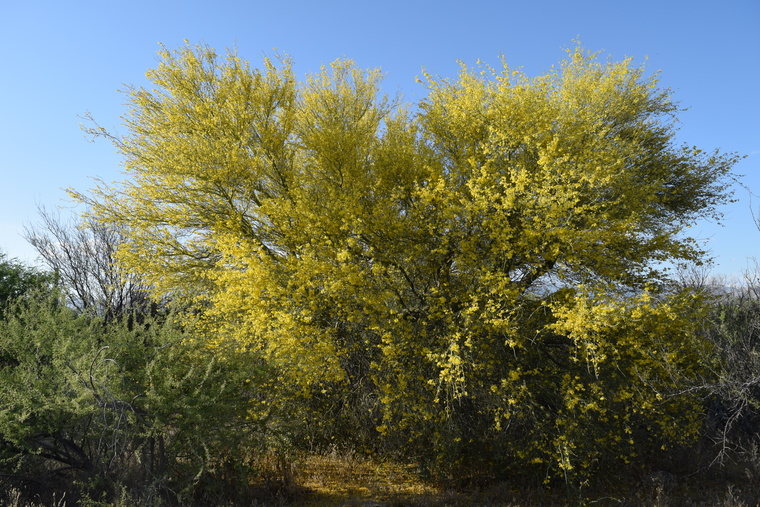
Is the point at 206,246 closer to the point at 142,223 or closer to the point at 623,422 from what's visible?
the point at 142,223

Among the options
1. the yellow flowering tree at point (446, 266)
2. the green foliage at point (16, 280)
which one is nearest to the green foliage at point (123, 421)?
the yellow flowering tree at point (446, 266)

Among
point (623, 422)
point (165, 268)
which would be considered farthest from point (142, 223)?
point (623, 422)

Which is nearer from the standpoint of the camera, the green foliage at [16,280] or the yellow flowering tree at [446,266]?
the yellow flowering tree at [446,266]

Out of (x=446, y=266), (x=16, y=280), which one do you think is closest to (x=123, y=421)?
(x=446, y=266)

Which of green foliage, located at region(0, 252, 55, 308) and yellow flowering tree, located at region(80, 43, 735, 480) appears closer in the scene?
yellow flowering tree, located at region(80, 43, 735, 480)

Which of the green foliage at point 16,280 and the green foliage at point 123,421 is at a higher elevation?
the green foliage at point 16,280

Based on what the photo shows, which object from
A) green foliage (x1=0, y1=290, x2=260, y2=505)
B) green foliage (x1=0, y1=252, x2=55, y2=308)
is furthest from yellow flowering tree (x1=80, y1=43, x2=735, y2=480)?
green foliage (x1=0, y1=252, x2=55, y2=308)

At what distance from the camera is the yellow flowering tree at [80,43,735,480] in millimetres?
6988

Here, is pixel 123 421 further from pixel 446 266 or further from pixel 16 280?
pixel 16 280

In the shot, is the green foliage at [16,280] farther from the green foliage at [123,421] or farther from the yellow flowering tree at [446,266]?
the green foliage at [123,421]

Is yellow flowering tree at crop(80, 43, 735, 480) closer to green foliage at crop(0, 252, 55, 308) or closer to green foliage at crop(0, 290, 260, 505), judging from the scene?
green foliage at crop(0, 290, 260, 505)

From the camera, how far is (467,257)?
7.55m

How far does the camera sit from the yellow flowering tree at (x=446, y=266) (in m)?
6.99

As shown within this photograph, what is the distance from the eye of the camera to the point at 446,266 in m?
8.12
